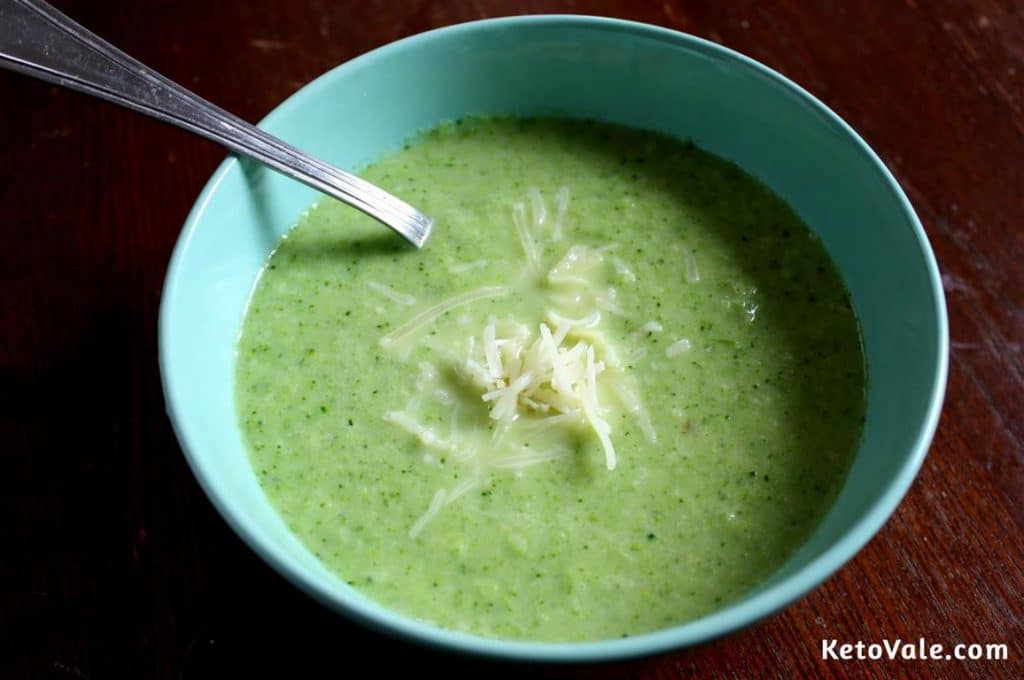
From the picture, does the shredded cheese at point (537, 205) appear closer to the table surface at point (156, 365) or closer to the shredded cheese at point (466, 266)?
the shredded cheese at point (466, 266)

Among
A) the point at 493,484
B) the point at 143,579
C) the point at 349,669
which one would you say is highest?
the point at 493,484

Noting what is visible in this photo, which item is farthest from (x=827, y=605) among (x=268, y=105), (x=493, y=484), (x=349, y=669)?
(x=268, y=105)

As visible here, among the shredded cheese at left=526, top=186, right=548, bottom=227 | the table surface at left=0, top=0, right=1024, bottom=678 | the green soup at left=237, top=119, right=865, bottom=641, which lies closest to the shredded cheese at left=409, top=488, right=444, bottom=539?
the green soup at left=237, top=119, right=865, bottom=641

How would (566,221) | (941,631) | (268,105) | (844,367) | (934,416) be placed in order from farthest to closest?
(268,105) → (566,221) → (844,367) → (941,631) → (934,416)

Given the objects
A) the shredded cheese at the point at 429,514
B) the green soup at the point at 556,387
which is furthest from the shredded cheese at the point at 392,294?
the shredded cheese at the point at 429,514

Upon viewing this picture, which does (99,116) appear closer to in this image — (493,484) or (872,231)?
(493,484)

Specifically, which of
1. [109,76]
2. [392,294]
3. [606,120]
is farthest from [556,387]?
[109,76]

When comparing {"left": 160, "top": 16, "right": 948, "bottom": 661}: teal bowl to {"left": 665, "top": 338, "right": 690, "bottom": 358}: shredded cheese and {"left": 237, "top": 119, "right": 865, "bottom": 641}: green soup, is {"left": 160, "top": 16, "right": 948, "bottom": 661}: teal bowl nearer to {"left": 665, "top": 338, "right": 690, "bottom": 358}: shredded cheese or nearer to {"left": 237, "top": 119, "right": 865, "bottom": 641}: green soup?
{"left": 237, "top": 119, "right": 865, "bottom": 641}: green soup

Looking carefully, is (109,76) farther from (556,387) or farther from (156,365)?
(556,387)
